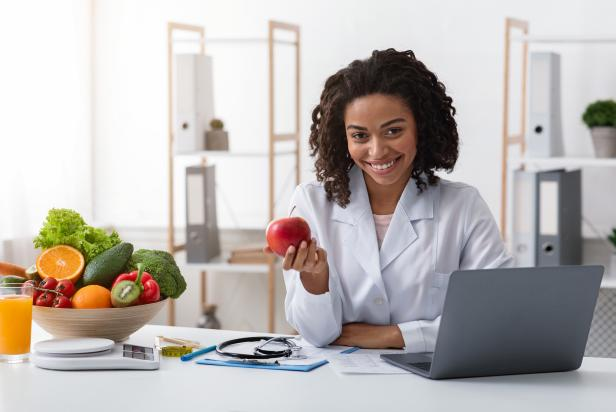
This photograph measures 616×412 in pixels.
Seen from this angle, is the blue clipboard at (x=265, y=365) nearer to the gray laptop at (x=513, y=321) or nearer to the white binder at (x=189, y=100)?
the gray laptop at (x=513, y=321)

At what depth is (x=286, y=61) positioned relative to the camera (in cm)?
374

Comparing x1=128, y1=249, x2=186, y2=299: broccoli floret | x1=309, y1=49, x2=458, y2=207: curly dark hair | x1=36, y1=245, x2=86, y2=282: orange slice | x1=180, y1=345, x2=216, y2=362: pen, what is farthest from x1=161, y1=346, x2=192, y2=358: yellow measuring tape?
x1=309, y1=49, x2=458, y2=207: curly dark hair

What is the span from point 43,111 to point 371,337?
7.05 feet

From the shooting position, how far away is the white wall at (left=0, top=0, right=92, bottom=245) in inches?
132

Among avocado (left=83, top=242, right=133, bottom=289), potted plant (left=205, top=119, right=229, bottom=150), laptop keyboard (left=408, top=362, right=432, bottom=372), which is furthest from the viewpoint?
potted plant (left=205, top=119, right=229, bottom=150)

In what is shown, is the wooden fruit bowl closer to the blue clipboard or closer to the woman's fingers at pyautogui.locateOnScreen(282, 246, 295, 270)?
the blue clipboard

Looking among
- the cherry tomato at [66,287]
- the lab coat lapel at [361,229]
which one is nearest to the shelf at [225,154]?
the lab coat lapel at [361,229]

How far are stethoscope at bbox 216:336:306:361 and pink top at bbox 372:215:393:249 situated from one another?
0.39 m

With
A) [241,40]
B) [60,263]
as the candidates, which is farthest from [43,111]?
[60,263]

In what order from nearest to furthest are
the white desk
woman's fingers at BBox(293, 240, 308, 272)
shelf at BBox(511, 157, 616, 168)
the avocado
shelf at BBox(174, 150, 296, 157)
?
the white desk, woman's fingers at BBox(293, 240, 308, 272), the avocado, shelf at BBox(511, 157, 616, 168), shelf at BBox(174, 150, 296, 157)

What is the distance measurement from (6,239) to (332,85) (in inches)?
71.9

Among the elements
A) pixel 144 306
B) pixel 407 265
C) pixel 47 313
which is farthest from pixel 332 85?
pixel 47 313

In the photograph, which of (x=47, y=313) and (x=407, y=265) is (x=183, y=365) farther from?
(x=407, y=265)

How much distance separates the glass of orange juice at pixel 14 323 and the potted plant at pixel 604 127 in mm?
2208
